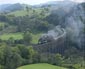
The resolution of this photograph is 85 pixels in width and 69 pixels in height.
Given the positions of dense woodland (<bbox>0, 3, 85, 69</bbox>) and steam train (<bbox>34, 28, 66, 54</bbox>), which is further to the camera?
steam train (<bbox>34, 28, 66, 54</bbox>)

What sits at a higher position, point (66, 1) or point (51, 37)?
point (66, 1)

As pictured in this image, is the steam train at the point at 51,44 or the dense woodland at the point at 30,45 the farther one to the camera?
the steam train at the point at 51,44

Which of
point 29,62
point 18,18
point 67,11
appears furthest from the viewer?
point 18,18

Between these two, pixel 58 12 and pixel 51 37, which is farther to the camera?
pixel 58 12

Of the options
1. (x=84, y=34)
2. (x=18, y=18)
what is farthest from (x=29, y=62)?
(x=18, y=18)

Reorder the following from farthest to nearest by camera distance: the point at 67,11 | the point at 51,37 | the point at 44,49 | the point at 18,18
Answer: the point at 18,18 < the point at 67,11 < the point at 51,37 < the point at 44,49

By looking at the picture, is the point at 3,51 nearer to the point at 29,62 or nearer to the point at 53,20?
the point at 29,62

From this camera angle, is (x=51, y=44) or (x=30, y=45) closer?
(x=51, y=44)
